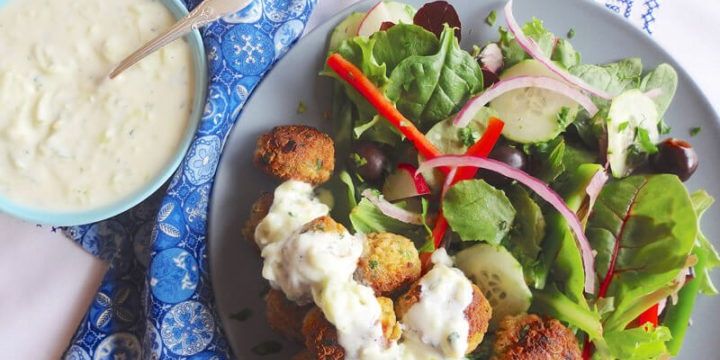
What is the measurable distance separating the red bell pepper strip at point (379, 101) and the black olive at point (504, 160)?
16 centimetres

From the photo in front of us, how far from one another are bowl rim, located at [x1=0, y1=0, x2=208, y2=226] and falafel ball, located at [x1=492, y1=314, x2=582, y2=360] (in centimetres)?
92

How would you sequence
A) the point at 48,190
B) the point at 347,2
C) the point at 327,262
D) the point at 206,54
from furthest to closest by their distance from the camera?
the point at 347,2
the point at 206,54
the point at 48,190
the point at 327,262

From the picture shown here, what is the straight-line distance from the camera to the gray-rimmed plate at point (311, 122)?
1.94 meters

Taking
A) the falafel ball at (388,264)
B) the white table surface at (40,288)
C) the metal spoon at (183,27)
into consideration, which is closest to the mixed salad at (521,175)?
the falafel ball at (388,264)

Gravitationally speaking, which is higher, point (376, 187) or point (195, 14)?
point (195, 14)

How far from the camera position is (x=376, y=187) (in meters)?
2.04

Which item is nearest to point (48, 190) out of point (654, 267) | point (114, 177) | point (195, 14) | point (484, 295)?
point (114, 177)

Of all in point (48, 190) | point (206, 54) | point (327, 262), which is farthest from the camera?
point (206, 54)

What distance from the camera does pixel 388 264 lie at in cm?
178

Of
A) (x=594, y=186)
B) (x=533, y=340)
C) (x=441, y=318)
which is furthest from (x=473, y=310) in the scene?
(x=594, y=186)

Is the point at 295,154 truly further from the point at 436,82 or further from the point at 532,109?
the point at 532,109

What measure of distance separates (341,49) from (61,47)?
71 cm

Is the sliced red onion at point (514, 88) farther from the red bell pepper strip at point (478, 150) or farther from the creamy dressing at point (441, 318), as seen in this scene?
the creamy dressing at point (441, 318)

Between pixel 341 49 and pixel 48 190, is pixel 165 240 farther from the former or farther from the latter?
pixel 341 49
